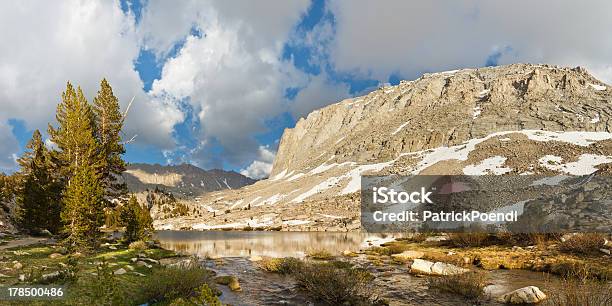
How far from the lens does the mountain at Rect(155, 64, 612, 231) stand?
105 metres

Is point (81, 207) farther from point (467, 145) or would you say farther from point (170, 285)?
point (467, 145)

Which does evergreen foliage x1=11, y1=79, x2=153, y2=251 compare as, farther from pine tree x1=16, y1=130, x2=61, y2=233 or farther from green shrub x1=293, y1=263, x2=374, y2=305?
green shrub x1=293, y1=263, x2=374, y2=305

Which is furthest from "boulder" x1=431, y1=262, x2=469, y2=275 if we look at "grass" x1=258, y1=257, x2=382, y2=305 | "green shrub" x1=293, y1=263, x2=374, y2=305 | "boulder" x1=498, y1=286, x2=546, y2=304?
"green shrub" x1=293, y1=263, x2=374, y2=305

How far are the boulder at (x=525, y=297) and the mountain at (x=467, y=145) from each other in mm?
79128

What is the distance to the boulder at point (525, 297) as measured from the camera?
14906 mm

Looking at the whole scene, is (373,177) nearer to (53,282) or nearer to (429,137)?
(429,137)

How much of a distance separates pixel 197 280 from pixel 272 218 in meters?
108

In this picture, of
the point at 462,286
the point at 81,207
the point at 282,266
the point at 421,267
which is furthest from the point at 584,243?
the point at 81,207

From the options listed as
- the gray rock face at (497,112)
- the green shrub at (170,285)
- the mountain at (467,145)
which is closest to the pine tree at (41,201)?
the green shrub at (170,285)

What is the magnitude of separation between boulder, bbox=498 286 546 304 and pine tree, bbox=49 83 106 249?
27.2 m

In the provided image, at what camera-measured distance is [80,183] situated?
27.8 m

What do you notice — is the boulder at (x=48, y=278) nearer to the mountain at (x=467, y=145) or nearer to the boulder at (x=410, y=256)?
the boulder at (x=410, y=256)

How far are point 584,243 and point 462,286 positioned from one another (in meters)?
15.2

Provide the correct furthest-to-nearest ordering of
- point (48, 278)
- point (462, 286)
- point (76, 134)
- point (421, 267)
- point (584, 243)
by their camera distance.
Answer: point (76, 134), point (584, 243), point (421, 267), point (462, 286), point (48, 278)
